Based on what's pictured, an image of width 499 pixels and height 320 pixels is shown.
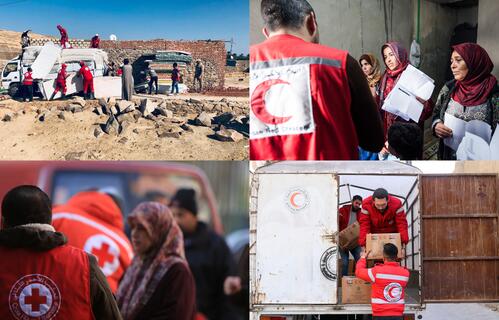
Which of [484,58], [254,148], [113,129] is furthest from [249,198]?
[484,58]

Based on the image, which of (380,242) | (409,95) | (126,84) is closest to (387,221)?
Result: (380,242)

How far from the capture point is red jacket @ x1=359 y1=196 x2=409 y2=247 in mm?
4062

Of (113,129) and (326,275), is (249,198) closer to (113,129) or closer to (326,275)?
(326,275)

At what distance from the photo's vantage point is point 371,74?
12.9ft

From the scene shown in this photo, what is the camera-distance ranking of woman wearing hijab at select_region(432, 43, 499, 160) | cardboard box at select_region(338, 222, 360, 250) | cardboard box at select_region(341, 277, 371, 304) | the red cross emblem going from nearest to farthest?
the red cross emblem
woman wearing hijab at select_region(432, 43, 499, 160)
cardboard box at select_region(341, 277, 371, 304)
cardboard box at select_region(338, 222, 360, 250)

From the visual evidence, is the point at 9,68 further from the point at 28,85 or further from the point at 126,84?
the point at 126,84

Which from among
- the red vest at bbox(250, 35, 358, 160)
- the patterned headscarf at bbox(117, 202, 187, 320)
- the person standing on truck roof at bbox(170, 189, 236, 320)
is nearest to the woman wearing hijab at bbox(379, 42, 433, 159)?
the red vest at bbox(250, 35, 358, 160)

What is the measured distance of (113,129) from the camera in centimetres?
400

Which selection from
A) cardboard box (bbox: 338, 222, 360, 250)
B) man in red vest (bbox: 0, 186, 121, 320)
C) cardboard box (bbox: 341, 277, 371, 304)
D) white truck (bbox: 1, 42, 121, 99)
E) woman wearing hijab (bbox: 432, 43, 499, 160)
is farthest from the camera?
cardboard box (bbox: 338, 222, 360, 250)

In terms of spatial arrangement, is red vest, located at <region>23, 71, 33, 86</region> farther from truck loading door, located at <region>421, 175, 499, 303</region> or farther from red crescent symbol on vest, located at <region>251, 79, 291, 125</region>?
truck loading door, located at <region>421, 175, 499, 303</region>

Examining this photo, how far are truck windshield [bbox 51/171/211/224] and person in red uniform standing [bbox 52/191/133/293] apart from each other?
0.19 feet

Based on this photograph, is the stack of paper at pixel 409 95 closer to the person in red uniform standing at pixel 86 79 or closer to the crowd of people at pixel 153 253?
the crowd of people at pixel 153 253

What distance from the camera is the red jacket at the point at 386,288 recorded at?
3.86m

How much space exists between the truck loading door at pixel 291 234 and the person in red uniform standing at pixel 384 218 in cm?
30
